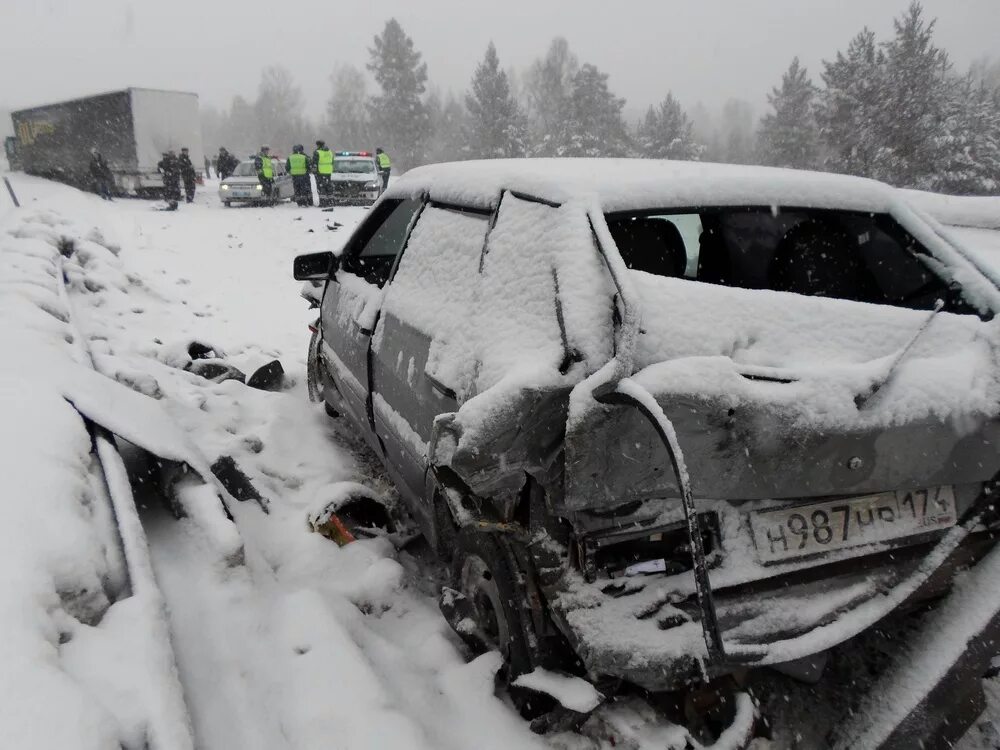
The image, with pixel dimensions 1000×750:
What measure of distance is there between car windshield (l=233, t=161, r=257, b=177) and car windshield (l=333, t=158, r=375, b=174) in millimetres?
2598

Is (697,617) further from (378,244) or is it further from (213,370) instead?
(213,370)

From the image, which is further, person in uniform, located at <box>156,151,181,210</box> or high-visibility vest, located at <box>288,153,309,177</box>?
high-visibility vest, located at <box>288,153,309,177</box>

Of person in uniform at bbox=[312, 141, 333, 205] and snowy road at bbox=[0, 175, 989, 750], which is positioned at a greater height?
person in uniform at bbox=[312, 141, 333, 205]

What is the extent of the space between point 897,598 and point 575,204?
5.17ft

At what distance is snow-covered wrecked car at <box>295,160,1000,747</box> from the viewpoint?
180 cm

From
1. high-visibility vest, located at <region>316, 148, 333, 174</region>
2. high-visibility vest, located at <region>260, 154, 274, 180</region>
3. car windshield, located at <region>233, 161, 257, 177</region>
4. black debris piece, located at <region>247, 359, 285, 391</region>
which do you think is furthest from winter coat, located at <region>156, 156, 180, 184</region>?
black debris piece, located at <region>247, 359, 285, 391</region>

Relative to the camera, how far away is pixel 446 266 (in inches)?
110

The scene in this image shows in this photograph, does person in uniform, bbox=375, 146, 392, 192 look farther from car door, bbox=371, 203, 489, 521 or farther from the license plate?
the license plate

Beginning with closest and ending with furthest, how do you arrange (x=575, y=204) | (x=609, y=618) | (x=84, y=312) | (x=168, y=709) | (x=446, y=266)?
(x=168, y=709), (x=609, y=618), (x=575, y=204), (x=446, y=266), (x=84, y=312)

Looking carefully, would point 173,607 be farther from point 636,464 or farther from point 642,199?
point 642,199

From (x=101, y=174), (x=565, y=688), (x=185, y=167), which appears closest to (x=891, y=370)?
(x=565, y=688)

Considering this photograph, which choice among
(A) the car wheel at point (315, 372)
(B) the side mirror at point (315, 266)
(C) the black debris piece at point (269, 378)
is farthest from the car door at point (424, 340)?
(C) the black debris piece at point (269, 378)

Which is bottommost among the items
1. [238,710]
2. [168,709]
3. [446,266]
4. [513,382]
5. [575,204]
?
[238,710]

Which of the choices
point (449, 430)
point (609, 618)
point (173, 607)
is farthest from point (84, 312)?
point (609, 618)
